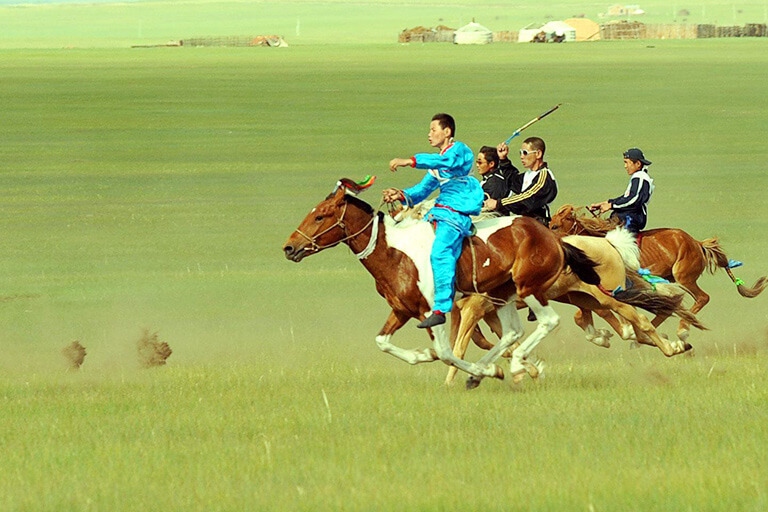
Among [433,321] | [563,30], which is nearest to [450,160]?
[433,321]

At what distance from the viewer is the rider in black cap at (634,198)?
13.1 meters

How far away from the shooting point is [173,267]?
2222 centimetres

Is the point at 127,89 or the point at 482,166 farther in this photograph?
the point at 127,89

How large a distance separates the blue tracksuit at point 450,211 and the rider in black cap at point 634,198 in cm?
285

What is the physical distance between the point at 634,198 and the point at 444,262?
350 centimetres

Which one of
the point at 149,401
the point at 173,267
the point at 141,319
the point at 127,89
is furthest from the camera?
the point at 127,89

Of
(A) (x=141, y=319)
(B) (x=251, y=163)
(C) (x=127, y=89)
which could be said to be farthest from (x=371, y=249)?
(C) (x=127, y=89)

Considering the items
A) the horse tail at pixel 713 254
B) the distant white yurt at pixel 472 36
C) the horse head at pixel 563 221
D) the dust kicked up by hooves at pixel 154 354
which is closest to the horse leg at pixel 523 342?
the horse head at pixel 563 221

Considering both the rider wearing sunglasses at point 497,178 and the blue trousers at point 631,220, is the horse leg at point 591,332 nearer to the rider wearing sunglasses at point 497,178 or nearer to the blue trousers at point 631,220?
the blue trousers at point 631,220

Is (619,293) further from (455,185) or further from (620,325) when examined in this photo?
(455,185)

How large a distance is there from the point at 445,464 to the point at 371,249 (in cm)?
286

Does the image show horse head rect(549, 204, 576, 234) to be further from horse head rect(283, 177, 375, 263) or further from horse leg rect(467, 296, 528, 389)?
horse head rect(283, 177, 375, 263)

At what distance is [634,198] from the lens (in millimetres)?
13164

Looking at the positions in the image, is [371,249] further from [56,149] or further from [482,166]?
[56,149]
